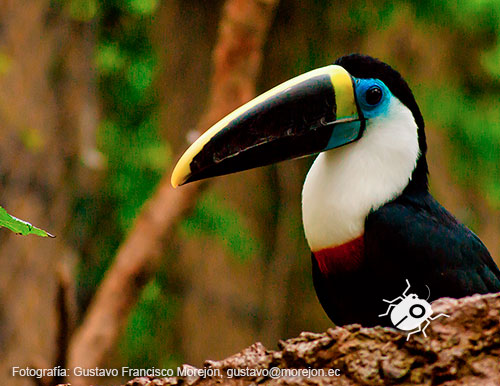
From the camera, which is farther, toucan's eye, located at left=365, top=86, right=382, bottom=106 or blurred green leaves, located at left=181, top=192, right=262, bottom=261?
blurred green leaves, located at left=181, top=192, right=262, bottom=261

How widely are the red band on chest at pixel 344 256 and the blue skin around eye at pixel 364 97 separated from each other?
42cm

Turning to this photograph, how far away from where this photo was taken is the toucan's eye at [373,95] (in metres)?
2.38

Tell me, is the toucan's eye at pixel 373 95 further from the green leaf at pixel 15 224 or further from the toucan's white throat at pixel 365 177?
the green leaf at pixel 15 224

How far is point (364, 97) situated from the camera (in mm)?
2389

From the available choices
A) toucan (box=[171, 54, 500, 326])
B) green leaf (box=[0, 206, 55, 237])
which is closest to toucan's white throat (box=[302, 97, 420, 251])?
toucan (box=[171, 54, 500, 326])

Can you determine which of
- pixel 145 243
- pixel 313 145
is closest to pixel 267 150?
pixel 313 145

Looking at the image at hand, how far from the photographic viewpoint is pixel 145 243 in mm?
3924

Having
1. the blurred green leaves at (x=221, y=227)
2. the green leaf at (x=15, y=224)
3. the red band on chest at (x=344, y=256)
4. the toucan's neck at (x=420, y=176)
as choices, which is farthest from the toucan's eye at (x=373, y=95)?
the blurred green leaves at (x=221, y=227)

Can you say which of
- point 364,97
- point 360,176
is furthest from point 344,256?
point 364,97

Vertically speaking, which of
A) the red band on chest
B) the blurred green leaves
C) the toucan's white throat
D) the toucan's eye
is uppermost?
the blurred green leaves

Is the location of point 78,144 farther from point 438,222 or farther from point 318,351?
point 318,351

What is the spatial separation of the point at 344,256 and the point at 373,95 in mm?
535

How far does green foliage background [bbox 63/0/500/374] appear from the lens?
4883mm

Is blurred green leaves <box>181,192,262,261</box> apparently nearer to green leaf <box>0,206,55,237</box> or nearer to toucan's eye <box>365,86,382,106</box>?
toucan's eye <box>365,86,382,106</box>
